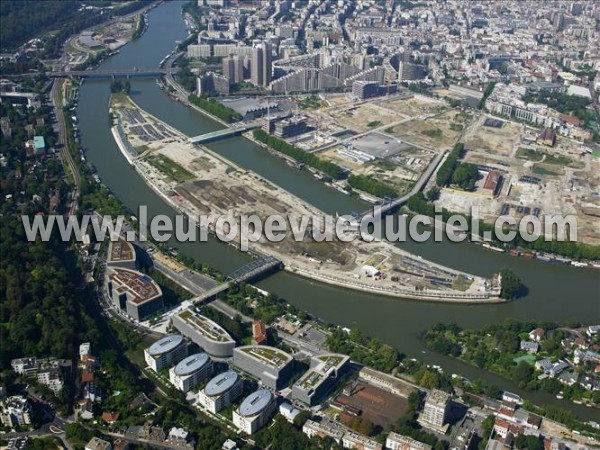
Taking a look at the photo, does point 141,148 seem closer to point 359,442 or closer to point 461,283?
point 461,283

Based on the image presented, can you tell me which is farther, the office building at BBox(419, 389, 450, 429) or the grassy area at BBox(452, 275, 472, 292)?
the grassy area at BBox(452, 275, 472, 292)

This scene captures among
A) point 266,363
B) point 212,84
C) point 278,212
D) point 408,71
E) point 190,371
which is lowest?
point 190,371

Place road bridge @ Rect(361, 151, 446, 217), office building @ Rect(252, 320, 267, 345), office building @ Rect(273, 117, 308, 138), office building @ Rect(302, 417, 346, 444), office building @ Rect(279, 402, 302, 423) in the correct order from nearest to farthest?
1. office building @ Rect(302, 417, 346, 444)
2. office building @ Rect(279, 402, 302, 423)
3. office building @ Rect(252, 320, 267, 345)
4. road bridge @ Rect(361, 151, 446, 217)
5. office building @ Rect(273, 117, 308, 138)

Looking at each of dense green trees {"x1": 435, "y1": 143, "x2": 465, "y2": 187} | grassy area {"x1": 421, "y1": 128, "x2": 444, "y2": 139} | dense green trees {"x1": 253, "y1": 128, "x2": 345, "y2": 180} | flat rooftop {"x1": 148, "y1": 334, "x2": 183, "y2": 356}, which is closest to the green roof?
dense green trees {"x1": 253, "y1": 128, "x2": 345, "y2": 180}

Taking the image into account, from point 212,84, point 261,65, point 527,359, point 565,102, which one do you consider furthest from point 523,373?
point 261,65

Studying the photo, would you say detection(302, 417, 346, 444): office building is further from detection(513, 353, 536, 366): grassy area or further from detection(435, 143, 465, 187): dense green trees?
detection(435, 143, 465, 187): dense green trees

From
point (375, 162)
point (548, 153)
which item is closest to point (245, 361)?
point (375, 162)
